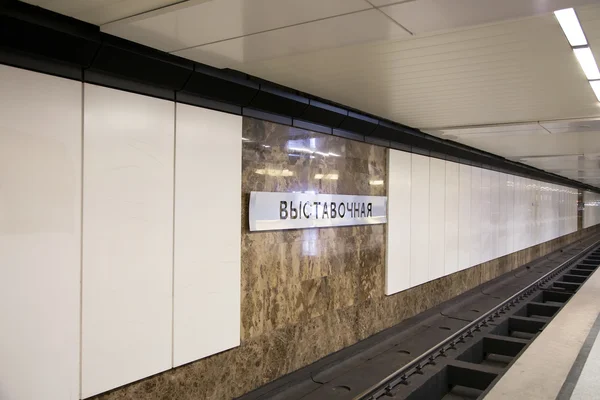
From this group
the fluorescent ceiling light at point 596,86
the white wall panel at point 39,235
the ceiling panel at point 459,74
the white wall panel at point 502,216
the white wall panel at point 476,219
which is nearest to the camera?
the white wall panel at point 39,235

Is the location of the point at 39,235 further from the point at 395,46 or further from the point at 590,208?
the point at 590,208

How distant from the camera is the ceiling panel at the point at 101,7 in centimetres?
281

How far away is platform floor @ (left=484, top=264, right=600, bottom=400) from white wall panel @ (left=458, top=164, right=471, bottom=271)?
11.1ft

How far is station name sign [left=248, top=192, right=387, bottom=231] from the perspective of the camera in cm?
524

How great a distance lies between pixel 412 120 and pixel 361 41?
402 centimetres

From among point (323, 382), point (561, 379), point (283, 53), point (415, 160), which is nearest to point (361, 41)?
point (283, 53)

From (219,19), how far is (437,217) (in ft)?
24.3

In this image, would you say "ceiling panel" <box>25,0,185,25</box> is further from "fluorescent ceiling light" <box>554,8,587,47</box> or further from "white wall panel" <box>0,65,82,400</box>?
"fluorescent ceiling light" <box>554,8,587,47</box>

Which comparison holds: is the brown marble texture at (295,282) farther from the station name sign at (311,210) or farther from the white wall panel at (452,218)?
the white wall panel at (452,218)

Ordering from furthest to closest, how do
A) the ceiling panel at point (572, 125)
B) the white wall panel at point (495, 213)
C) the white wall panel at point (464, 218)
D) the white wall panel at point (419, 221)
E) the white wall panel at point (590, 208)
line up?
the white wall panel at point (590, 208) < the white wall panel at point (495, 213) < the white wall panel at point (464, 218) < the white wall panel at point (419, 221) < the ceiling panel at point (572, 125)

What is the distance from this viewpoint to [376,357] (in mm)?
6914

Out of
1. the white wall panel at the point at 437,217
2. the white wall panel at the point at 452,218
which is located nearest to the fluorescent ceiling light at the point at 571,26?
the white wall panel at the point at 437,217

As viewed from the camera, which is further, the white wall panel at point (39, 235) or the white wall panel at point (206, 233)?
the white wall panel at point (206, 233)

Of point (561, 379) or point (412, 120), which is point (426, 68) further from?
point (561, 379)
